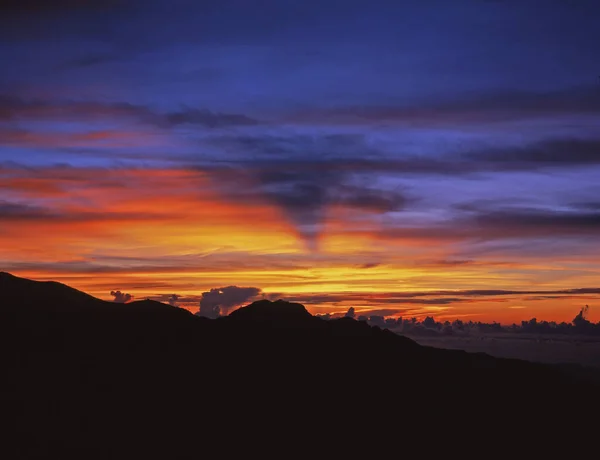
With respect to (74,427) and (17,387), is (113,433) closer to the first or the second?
(74,427)

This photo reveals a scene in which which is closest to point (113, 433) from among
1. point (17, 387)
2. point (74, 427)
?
point (74, 427)

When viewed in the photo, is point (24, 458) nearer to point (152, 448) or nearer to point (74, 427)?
point (74, 427)

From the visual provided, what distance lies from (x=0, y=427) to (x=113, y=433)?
100 feet

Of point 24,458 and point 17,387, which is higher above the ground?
point 17,387

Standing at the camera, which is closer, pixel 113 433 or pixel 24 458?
pixel 24 458

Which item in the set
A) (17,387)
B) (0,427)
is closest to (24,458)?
(0,427)

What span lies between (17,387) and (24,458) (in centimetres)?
3104

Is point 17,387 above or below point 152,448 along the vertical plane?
above

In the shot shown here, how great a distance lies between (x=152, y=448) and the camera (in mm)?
198125

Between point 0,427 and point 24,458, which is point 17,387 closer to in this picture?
point 0,427

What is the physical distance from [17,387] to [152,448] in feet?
126

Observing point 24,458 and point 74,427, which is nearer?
point 24,458

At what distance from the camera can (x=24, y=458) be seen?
16900cm

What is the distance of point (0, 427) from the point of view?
17812cm
